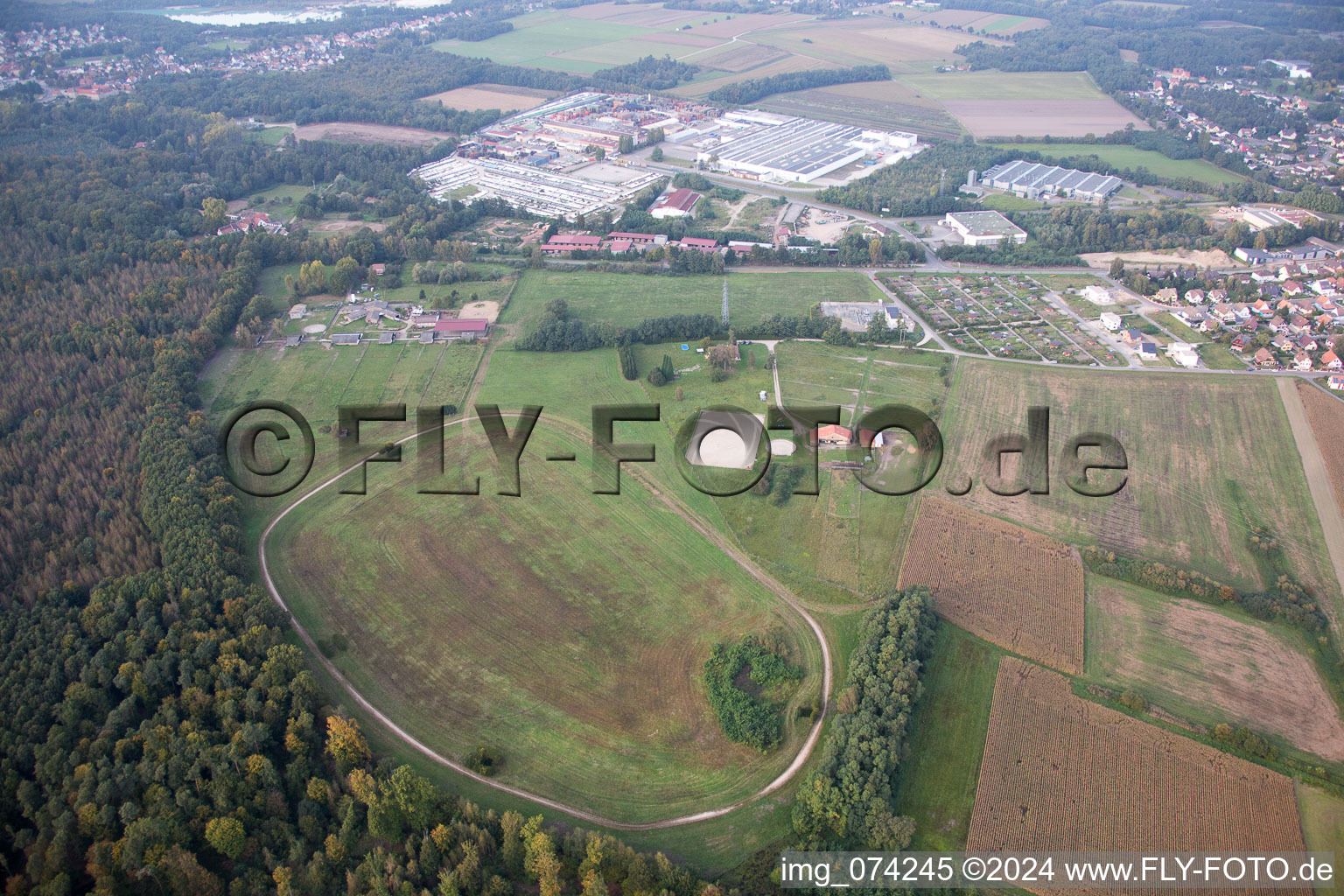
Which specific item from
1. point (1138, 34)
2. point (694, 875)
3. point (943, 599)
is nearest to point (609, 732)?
point (694, 875)

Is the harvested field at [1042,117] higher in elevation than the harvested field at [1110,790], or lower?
higher

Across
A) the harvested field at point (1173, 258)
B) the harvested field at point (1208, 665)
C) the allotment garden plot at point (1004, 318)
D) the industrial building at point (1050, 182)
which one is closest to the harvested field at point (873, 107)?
A: the industrial building at point (1050, 182)

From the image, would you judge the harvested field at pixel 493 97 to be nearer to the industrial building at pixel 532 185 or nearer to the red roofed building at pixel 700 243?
the industrial building at pixel 532 185

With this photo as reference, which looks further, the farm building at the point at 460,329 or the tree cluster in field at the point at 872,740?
the farm building at the point at 460,329

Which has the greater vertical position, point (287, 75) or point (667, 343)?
point (287, 75)

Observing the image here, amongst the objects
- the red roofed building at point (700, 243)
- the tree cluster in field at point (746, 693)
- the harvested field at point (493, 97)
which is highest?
the harvested field at point (493, 97)

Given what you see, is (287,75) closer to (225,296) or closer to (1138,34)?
(225,296)

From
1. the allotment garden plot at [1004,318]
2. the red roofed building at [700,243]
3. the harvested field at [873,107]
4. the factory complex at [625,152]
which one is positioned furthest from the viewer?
the harvested field at [873,107]

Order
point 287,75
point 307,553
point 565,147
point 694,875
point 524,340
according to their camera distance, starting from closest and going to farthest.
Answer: point 694,875 < point 307,553 < point 524,340 < point 565,147 < point 287,75
